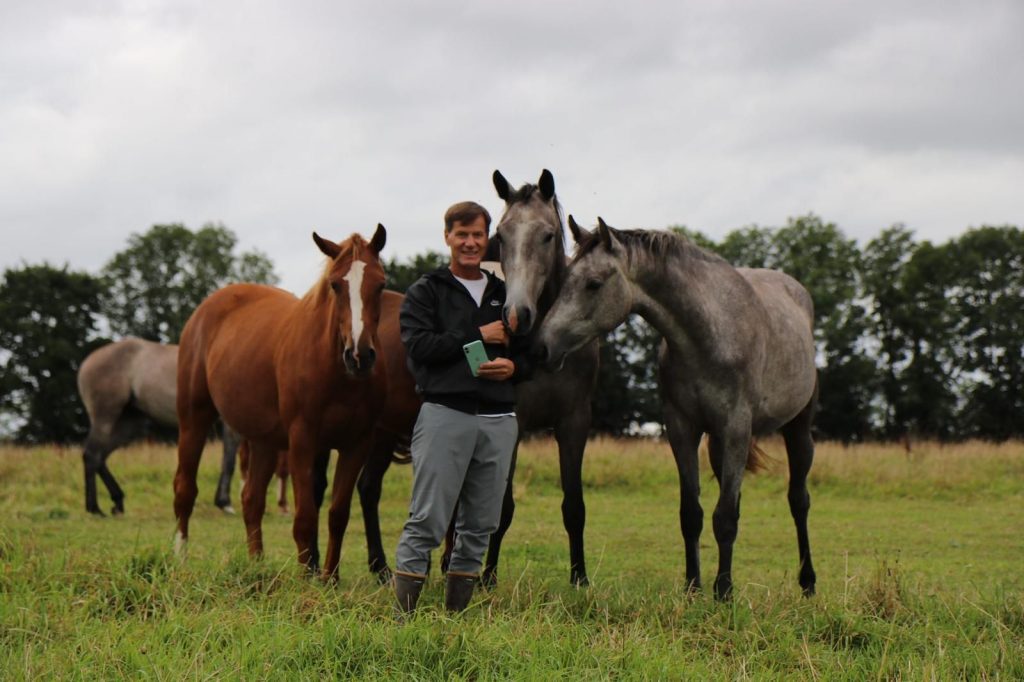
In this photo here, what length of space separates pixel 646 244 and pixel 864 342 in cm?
3802

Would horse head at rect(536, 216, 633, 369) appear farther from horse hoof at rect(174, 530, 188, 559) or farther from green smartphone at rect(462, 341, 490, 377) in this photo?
horse hoof at rect(174, 530, 188, 559)

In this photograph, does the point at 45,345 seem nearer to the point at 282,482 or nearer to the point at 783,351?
the point at 282,482

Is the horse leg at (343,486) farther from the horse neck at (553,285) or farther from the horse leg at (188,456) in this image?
the horse leg at (188,456)

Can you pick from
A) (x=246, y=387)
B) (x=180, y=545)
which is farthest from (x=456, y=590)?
(x=180, y=545)

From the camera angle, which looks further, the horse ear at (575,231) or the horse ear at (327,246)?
the horse ear at (327,246)

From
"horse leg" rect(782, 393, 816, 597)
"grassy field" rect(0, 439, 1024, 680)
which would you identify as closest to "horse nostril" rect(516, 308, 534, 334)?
"grassy field" rect(0, 439, 1024, 680)

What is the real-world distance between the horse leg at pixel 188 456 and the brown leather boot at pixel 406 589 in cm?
325

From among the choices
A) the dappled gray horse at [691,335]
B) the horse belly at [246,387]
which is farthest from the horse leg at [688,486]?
the horse belly at [246,387]

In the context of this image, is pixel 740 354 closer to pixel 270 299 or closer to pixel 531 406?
pixel 531 406

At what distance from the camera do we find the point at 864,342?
4031cm

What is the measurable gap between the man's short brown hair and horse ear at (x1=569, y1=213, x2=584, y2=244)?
759 mm

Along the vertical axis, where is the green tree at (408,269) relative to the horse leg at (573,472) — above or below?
above

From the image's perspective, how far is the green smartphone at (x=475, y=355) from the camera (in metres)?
4.17

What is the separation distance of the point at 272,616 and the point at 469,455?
1.16 m
